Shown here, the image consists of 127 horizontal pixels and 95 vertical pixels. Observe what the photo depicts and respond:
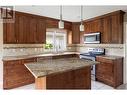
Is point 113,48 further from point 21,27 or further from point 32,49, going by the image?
point 21,27

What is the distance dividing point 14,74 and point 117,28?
328 centimetres

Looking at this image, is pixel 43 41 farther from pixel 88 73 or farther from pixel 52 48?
pixel 88 73

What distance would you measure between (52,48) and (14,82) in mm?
2130

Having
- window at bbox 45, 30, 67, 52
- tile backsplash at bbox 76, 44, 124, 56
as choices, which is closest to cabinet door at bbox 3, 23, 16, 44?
window at bbox 45, 30, 67, 52

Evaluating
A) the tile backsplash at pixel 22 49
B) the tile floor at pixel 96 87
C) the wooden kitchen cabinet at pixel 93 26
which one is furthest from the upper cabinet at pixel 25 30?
the wooden kitchen cabinet at pixel 93 26

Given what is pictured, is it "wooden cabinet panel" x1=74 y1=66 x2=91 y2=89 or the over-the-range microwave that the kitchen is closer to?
the over-the-range microwave

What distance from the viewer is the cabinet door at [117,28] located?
391cm

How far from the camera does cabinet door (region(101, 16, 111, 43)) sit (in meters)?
4.23

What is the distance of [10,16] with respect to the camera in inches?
153

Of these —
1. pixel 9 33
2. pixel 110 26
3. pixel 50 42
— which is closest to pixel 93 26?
pixel 110 26

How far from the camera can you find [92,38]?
488cm

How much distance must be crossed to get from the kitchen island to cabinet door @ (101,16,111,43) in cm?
193

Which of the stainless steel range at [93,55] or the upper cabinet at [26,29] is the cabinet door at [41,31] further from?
the stainless steel range at [93,55]
